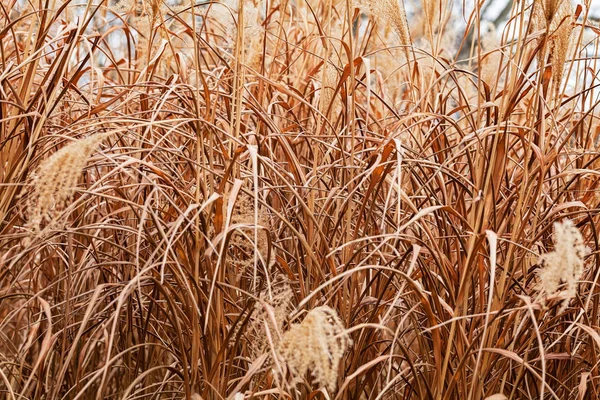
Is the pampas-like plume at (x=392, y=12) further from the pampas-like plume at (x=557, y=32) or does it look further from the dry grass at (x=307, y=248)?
the pampas-like plume at (x=557, y=32)

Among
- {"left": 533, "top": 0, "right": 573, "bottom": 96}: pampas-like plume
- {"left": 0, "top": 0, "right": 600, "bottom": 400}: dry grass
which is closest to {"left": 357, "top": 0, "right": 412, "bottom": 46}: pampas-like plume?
{"left": 0, "top": 0, "right": 600, "bottom": 400}: dry grass

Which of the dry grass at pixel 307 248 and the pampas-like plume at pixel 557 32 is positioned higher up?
the pampas-like plume at pixel 557 32

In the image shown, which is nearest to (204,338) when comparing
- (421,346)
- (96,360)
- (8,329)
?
(421,346)

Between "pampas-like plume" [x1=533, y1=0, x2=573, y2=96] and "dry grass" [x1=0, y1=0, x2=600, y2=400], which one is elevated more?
"pampas-like plume" [x1=533, y1=0, x2=573, y2=96]

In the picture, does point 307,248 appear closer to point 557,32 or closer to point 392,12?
point 392,12

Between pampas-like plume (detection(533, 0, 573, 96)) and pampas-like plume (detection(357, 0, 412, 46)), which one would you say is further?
pampas-like plume (detection(357, 0, 412, 46))

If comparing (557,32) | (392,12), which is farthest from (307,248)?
(557,32)

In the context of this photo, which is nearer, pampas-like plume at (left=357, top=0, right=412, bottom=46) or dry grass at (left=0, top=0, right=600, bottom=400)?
dry grass at (left=0, top=0, right=600, bottom=400)

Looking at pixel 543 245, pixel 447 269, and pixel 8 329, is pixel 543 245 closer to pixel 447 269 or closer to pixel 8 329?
pixel 447 269

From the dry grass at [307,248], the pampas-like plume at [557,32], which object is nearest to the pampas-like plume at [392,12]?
the dry grass at [307,248]

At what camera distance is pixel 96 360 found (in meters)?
1.83

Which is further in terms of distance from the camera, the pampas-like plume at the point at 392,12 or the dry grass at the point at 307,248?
the pampas-like plume at the point at 392,12

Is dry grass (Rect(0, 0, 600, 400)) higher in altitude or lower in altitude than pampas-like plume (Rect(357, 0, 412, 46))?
lower

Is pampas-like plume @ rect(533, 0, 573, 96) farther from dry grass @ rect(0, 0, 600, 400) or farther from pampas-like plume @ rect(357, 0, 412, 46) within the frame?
pampas-like plume @ rect(357, 0, 412, 46)
